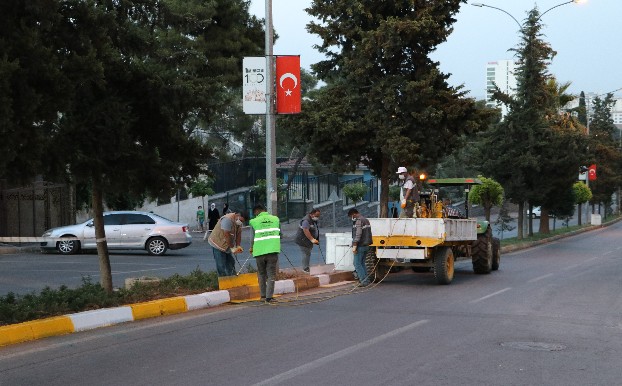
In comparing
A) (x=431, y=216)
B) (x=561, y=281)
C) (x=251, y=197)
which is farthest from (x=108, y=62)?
(x=251, y=197)

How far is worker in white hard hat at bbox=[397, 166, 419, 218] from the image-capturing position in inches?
771

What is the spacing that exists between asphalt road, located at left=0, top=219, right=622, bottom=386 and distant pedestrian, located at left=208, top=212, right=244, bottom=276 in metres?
1.58

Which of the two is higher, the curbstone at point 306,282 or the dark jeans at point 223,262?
the dark jeans at point 223,262

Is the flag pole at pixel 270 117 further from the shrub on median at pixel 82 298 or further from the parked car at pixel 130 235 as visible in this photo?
the parked car at pixel 130 235

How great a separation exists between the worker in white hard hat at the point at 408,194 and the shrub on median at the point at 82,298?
537 cm

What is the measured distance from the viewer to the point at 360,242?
60.6 ft

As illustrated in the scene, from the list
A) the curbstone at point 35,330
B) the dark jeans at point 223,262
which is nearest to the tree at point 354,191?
the dark jeans at point 223,262

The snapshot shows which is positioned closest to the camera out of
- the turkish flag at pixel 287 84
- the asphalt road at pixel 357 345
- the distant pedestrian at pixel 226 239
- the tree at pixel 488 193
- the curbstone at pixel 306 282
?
the asphalt road at pixel 357 345

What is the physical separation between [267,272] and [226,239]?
1528mm

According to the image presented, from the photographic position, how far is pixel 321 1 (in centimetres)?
2512

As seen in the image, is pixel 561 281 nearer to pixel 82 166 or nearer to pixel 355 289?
pixel 355 289

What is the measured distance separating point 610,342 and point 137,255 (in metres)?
21.4

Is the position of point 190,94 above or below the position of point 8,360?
above

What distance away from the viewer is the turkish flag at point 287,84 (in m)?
18.9
